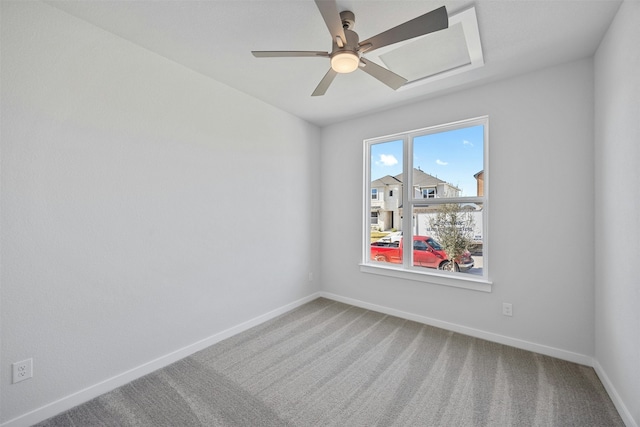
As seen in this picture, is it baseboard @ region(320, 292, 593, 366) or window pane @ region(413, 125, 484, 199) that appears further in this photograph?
window pane @ region(413, 125, 484, 199)

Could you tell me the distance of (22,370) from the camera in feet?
5.10

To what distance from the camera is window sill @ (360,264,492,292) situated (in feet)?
8.64

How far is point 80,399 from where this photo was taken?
1757 mm

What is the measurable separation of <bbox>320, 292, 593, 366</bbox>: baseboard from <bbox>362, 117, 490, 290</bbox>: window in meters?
0.44

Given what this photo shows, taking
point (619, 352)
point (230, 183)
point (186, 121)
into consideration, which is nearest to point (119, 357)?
point (230, 183)

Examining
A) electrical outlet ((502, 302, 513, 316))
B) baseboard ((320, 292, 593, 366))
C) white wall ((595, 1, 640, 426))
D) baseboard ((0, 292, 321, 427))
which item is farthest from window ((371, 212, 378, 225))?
white wall ((595, 1, 640, 426))

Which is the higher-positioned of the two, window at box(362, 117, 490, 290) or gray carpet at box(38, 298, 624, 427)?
window at box(362, 117, 490, 290)

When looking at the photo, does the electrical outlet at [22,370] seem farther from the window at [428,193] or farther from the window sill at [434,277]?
the window at [428,193]

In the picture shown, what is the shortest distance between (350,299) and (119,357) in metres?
2.50

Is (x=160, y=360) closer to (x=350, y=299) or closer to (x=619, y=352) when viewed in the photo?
(x=350, y=299)

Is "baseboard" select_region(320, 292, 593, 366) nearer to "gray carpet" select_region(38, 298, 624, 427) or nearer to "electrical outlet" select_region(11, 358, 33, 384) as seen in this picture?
"gray carpet" select_region(38, 298, 624, 427)

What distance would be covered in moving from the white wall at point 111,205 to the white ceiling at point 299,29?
0.23 metres

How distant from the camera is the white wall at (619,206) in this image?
1.48 metres

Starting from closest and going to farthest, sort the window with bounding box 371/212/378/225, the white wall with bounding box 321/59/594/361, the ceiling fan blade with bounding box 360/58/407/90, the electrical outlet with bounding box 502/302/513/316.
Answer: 1. the ceiling fan blade with bounding box 360/58/407/90
2. the white wall with bounding box 321/59/594/361
3. the electrical outlet with bounding box 502/302/513/316
4. the window with bounding box 371/212/378/225
